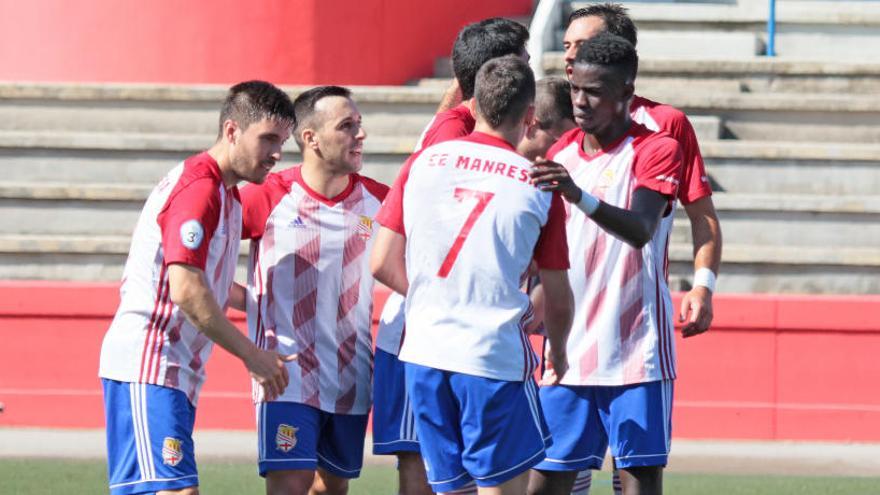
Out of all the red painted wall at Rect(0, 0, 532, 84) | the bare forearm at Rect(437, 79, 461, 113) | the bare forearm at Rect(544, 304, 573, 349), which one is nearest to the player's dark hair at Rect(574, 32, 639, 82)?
the bare forearm at Rect(437, 79, 461, 113)

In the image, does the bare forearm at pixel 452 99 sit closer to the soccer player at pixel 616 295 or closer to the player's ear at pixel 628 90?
the soccer player at pixel 616 295

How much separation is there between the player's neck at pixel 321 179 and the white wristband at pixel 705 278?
1.50 m

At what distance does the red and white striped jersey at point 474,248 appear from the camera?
18.1ft

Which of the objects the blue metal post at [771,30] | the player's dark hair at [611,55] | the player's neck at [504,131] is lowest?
the player's neck at [504,131]

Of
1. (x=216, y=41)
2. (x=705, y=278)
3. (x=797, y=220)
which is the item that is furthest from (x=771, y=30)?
(x=705, y=278)

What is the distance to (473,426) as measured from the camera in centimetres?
566

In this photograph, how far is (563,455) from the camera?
625cm

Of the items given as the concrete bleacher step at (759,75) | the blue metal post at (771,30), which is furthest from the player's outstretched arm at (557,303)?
the blue metal post at (771,30)

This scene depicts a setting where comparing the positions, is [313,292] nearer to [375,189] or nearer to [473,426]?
[375,189]

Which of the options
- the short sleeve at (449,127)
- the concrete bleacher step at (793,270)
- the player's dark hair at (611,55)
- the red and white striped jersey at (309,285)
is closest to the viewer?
the player's dark hair at (611,55)

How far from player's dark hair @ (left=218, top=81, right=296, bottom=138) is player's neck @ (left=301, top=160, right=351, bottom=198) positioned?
0.51 m

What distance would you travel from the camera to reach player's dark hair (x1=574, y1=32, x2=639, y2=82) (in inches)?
234

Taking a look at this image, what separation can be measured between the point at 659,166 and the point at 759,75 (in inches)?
308

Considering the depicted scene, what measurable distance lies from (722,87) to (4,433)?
6.45 metres
